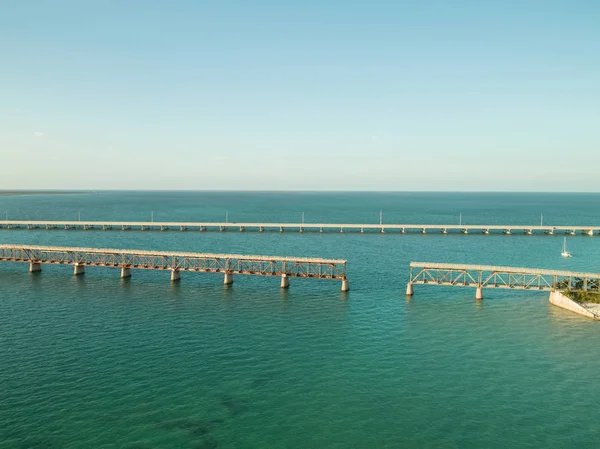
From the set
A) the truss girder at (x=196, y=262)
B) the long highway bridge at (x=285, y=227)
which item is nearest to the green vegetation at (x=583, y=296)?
the truss girder at (x=196, y=262)

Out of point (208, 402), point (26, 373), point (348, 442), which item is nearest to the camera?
point (348, 442)

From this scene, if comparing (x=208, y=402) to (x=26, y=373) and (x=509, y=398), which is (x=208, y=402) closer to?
(x=26, y=373)

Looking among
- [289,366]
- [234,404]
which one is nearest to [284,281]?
[289,366]

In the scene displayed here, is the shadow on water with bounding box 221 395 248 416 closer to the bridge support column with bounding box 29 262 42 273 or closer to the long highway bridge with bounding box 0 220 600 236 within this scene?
the bridge support column with bounding box 29 262 42 273

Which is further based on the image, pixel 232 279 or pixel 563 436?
pixel 232 279

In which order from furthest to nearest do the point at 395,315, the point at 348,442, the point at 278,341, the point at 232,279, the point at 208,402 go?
the point at 232,279
the point at 395,315
the point at 278,341
the point at 208,402
the point at 348,442

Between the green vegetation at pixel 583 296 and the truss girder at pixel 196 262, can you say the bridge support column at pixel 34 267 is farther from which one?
the green vegetation at pixel 583 296

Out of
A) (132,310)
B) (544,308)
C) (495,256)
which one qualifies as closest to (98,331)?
(132,310)

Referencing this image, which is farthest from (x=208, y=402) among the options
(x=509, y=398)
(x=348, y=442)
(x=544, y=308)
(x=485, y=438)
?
(x=544, y=308)
